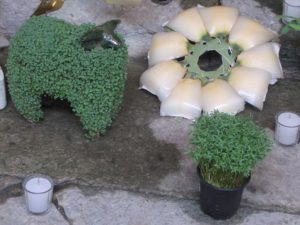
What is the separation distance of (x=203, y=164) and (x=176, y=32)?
143 cm

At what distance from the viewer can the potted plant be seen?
3697 mm

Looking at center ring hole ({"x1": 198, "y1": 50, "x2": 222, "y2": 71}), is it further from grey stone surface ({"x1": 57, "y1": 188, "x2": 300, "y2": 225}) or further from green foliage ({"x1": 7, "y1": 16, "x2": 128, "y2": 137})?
grey stone surface ({"x1": 57, "y1": 188, "x2": 300, "y2": 225})

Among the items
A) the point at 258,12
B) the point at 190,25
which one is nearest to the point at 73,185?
the point at 190,25

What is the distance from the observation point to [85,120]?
4.41 meters

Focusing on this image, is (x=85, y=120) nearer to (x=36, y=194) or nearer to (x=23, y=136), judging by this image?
(x=23, y=136)

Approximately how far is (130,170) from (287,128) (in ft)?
3.16

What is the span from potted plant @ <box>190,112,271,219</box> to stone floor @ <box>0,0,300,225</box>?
0.49ft

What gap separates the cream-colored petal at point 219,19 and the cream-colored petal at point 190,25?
0.13 feet

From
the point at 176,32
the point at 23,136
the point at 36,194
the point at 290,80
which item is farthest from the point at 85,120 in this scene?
the point at 290,80

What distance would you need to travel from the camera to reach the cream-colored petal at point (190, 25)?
497 centimetres

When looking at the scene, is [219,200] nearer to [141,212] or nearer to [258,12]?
[141,212]

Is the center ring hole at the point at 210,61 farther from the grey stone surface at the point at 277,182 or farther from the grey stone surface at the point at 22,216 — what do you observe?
the grey stone surface at the point at 22,216

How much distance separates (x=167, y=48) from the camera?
491cm

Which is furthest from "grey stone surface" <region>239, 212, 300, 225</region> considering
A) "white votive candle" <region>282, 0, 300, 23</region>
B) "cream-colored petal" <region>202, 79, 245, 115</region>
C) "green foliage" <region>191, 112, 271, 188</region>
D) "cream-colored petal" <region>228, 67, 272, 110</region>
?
"white votive candle" <region>282, 0, 300, 23</region>
